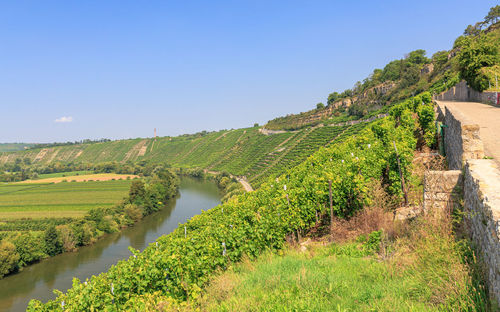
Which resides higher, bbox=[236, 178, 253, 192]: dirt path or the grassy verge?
the grassy verge

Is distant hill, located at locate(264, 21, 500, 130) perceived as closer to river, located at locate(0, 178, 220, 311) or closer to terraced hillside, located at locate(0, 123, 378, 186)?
terraced hillside, located at locate(0, 123, 378, 186)

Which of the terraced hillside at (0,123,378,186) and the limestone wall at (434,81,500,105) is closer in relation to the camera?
the limestone wall at (434,81,500,105)

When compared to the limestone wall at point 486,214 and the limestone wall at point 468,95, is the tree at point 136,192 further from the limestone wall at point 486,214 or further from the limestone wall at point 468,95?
the limestone wall at point 486,214

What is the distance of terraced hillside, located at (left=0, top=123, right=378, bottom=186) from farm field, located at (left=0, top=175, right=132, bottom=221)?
123 feet

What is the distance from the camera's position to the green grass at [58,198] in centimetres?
6406

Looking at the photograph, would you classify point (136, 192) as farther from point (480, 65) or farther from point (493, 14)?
point (493, 14)

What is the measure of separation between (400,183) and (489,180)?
4832 mm

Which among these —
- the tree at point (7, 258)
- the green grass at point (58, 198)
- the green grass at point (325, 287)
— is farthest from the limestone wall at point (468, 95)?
the green grass at point (58, 198)

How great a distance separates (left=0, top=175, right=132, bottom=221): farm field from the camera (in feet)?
207

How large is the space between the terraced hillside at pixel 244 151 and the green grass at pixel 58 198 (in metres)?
37.6

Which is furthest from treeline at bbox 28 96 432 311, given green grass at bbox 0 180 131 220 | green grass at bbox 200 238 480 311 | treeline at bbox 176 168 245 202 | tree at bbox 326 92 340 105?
tree at bbox 326 92 340 105

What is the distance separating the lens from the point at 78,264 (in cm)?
3819

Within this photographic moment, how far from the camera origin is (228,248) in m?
8.27

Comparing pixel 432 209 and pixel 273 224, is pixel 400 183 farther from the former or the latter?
pixel 273 224
